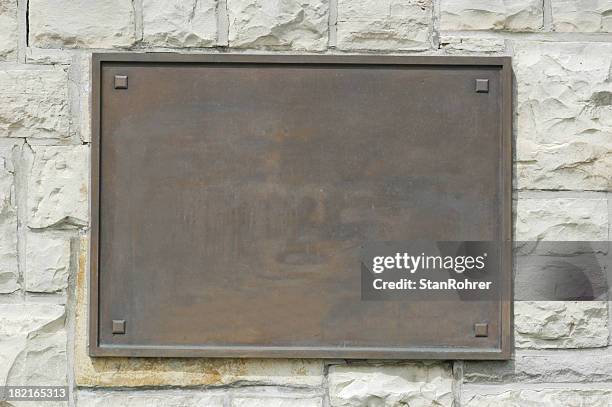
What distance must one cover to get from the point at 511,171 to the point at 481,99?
24cm

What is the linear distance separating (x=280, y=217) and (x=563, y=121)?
94 centimetres

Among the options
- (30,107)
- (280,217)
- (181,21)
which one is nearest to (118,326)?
(280,217)

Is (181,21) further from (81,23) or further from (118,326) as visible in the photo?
(118,326)

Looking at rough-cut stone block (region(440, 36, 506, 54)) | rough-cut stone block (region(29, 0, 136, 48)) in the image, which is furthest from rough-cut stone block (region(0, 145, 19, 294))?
rough-cut stone block (region(440, 36, 506, 54))

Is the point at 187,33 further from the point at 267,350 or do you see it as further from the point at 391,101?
the point at 267,350

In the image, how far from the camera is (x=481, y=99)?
94.6 inches

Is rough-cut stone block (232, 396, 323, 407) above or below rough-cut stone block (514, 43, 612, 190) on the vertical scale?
below

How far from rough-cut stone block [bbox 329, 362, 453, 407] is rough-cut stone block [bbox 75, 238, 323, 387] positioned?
0.26ft

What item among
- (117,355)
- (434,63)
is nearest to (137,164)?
(117,355)

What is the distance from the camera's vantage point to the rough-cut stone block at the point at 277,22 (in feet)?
7.95

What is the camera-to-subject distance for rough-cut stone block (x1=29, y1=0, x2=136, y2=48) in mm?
2422

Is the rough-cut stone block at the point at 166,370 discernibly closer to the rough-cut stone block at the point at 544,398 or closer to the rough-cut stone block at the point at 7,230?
the rough-cut stone block at the point at 7,230

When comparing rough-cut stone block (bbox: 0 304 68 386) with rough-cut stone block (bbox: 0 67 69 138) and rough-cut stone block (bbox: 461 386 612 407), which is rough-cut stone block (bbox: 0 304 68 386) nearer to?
rough-cut stone block (bbox: 0 67 69 138)

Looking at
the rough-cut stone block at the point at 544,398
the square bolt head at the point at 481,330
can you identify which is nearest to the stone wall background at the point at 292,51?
the rough-cut stone block at the point at 544,398
